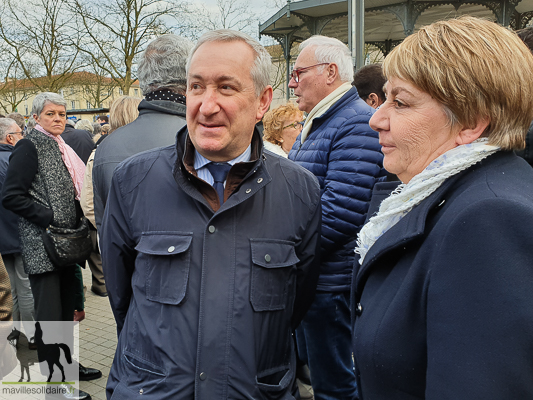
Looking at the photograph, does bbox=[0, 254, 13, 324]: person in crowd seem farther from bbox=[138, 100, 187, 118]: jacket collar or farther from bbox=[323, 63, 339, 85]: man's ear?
bbox=[323, 63, 339, 85]: man's ear

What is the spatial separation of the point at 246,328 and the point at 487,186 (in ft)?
3.09

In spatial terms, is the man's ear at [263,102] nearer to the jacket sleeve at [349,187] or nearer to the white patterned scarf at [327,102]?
the jacket sleeve at [349,187]

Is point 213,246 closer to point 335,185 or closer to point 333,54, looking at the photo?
point 335,185

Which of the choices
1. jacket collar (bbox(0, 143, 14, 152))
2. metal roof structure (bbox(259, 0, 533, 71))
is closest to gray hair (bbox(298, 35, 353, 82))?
jacket collar (bbox(0, 143, 14, 152))

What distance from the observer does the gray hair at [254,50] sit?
6.01 ft

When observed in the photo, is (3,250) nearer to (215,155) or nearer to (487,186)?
(215,155)

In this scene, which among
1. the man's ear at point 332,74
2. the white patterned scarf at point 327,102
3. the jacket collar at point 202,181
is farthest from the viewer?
the man's ear at point 332,74

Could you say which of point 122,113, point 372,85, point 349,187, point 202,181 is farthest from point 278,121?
point 202,181

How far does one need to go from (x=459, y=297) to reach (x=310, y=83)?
2251 mm

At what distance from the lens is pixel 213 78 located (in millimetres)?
1820

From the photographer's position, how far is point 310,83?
10.0ft

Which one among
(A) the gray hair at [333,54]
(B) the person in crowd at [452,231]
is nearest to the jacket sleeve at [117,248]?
(B) the person in crowd at [452,231]

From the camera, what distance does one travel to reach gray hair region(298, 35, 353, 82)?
3.04m

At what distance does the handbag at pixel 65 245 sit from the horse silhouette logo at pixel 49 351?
552 millimetres
